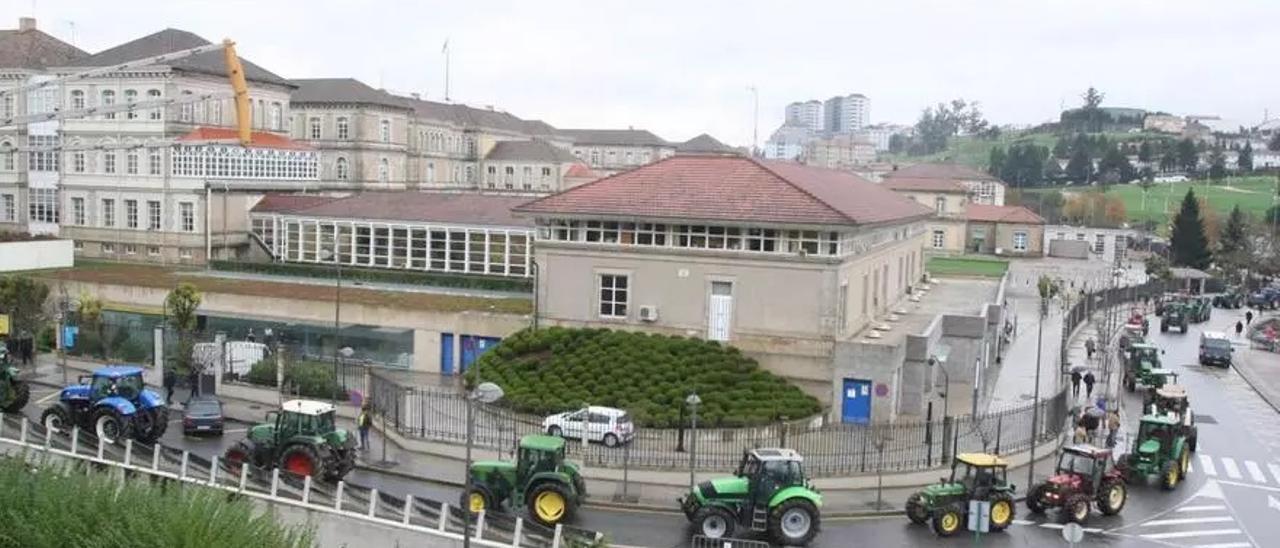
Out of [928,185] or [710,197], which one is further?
[928,185]

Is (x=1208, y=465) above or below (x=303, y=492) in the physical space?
below

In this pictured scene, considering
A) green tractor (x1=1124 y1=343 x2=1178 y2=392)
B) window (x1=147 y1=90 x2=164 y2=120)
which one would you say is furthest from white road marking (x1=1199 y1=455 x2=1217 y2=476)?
window (x1=147 y1=90 x2=164 y2=120)

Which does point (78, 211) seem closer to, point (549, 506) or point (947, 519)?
point (549, 506)

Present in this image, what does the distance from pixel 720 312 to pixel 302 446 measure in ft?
47.9

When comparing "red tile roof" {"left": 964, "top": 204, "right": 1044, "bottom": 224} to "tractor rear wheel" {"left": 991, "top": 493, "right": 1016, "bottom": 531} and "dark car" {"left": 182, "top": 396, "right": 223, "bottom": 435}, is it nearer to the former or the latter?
"tractor rear wheel" {"left": 991, "top": 493, "right": 1016, "bottom": 531}

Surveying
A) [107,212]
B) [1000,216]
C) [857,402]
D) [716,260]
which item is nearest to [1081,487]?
[857,402]

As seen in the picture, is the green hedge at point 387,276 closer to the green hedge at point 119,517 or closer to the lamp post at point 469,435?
the lamp post at point 469,435

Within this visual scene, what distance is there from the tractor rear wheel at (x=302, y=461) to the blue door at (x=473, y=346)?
1439 centimetres

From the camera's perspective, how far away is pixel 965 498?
24.0 metres

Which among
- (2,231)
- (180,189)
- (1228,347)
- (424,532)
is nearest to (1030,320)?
(1228,347)

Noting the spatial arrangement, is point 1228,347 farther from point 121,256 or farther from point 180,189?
point 121,256

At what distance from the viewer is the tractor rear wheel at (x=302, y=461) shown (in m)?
24.9

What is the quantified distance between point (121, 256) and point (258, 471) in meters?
39.6

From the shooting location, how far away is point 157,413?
2869 centimetres
